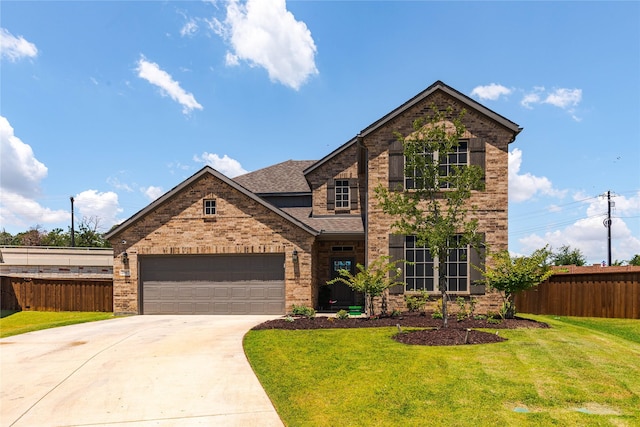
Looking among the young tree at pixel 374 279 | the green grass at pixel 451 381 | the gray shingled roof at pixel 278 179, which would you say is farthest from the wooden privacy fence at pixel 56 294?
the green grass at pixel 451 381

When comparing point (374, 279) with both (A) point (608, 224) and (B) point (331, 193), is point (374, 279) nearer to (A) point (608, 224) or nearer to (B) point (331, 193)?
(B) point (331, 193)

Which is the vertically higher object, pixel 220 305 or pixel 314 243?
pixel 314 243

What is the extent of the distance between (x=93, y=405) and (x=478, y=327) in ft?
32.1

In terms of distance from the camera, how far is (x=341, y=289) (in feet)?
60.0

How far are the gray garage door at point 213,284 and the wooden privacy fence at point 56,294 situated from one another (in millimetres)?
3687

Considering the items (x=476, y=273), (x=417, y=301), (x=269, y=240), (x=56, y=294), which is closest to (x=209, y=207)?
(x=269, y=240)

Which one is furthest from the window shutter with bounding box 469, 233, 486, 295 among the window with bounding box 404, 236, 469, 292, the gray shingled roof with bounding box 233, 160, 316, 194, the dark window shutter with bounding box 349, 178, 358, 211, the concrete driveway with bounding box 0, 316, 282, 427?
Answer: the gray shingled roof with bounding box 233, 160, 316, 194

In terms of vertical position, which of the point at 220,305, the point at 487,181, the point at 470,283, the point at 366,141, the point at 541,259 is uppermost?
the point at 366,141

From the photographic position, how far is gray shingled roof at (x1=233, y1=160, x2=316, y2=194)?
21.7 meters

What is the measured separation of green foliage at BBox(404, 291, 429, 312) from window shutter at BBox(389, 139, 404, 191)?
12.8 feet

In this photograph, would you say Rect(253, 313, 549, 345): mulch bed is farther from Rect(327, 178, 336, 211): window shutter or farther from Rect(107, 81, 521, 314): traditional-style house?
Answer: Rect(327, 178, 336, 211): window shutter

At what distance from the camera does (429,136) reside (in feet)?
36.5

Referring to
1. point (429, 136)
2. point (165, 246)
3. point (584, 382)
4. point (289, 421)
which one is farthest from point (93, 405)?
point (165, 246)

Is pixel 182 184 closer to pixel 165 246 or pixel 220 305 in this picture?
pixel 165 246
